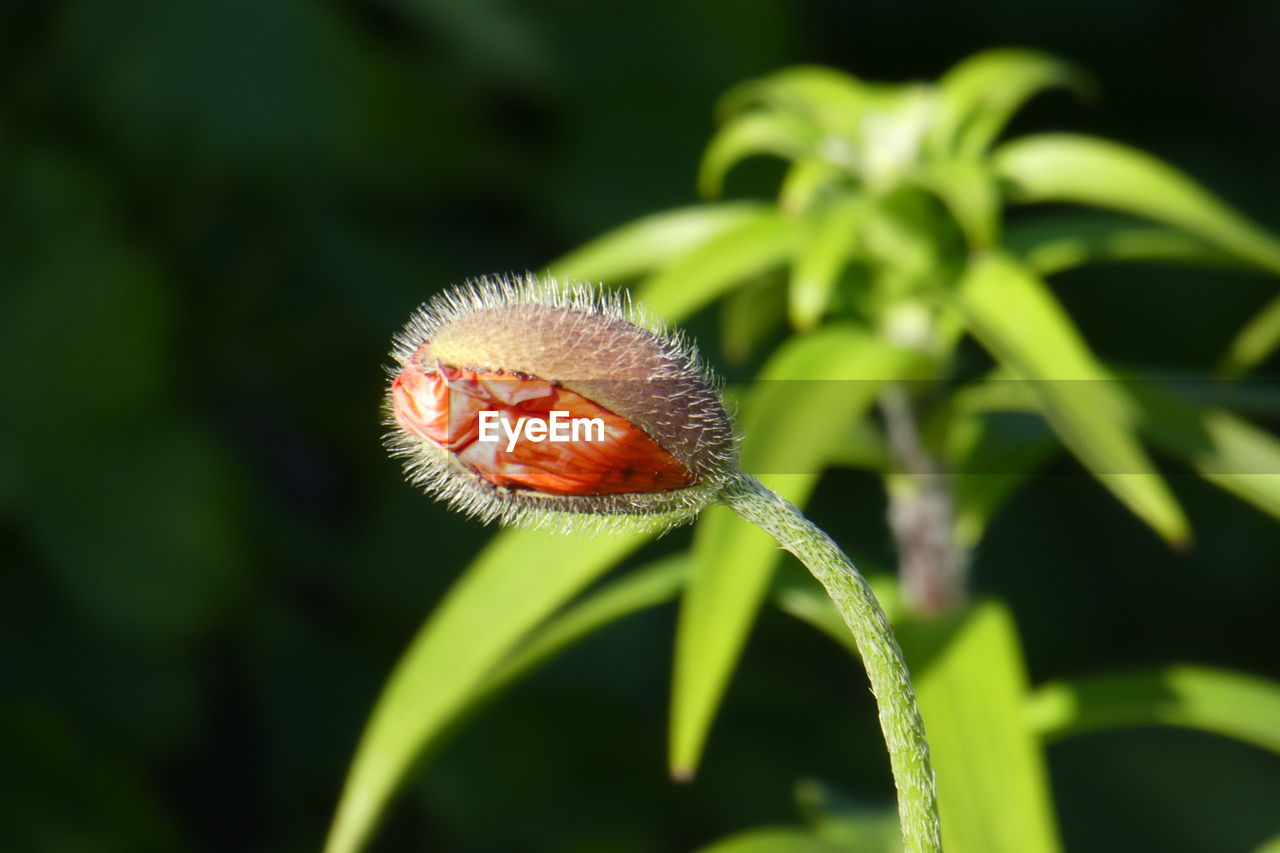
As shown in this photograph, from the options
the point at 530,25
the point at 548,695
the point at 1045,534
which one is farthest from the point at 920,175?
the point at 1045,534

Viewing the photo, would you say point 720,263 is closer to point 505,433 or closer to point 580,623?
point 580,623

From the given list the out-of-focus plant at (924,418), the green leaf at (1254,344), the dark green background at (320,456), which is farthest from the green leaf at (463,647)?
the dark green background at (320,456)

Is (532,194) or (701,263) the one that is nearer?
(701,263)

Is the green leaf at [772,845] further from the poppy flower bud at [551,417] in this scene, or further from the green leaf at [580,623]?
the poppy flower bud at [551,417]

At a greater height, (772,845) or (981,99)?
(981,99)

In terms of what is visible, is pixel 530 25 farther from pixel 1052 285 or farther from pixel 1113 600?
pixel 1113 600

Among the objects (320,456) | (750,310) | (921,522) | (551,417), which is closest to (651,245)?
(750,310)
